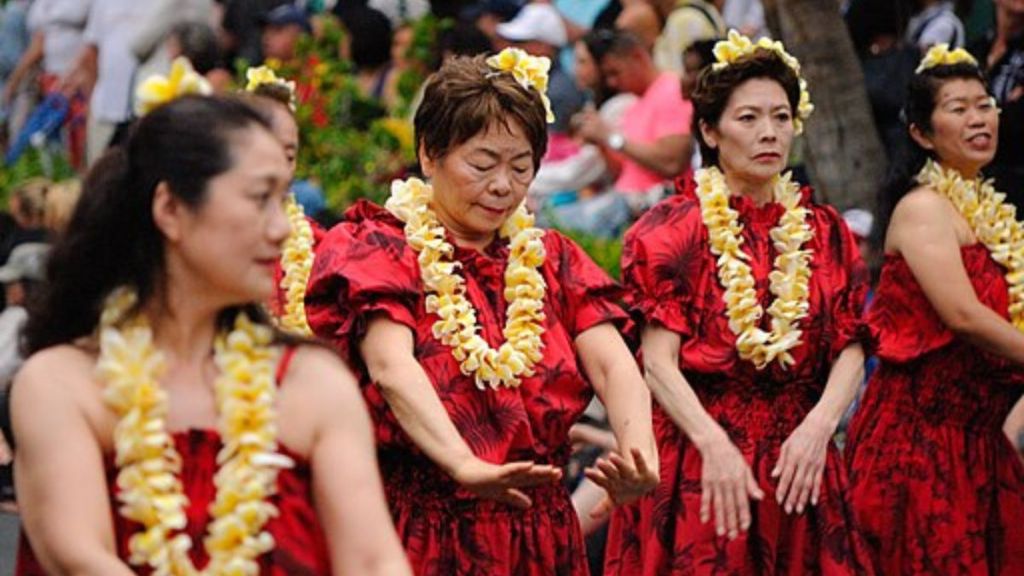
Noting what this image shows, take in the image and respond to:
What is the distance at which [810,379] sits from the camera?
816 cm

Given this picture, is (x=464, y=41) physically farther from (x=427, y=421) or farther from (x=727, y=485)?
(x=427, y=421)

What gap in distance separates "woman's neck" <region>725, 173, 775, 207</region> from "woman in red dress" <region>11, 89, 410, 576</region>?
3.25 metres

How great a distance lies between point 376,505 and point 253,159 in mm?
730

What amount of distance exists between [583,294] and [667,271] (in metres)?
0.92

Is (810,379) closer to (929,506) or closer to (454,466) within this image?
(929,506)

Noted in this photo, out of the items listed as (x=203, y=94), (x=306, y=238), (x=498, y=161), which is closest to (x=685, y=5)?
(x=306, y=238)

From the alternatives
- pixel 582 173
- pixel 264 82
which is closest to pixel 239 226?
pixel 264 82

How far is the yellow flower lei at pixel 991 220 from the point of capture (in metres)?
8.91

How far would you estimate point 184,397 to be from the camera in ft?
17.2

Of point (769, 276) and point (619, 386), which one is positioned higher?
point (769, 276)

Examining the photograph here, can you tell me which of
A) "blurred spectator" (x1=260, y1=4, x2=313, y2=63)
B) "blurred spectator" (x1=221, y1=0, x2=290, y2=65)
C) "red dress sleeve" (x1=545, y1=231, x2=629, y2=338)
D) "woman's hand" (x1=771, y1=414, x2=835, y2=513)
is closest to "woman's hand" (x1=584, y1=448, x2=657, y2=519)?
"red dress sleeve" (x1=545, y1=231, x2=629, y2=338)

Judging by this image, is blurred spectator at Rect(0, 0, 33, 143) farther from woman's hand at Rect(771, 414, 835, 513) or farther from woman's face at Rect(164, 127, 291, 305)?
woman's face at Rect(164, 127, 291, 305)

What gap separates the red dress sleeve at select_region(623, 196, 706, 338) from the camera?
809 centimetres

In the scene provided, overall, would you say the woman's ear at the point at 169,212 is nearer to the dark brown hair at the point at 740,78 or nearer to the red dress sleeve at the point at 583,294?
the red dress sleeve at the point at 583,294
